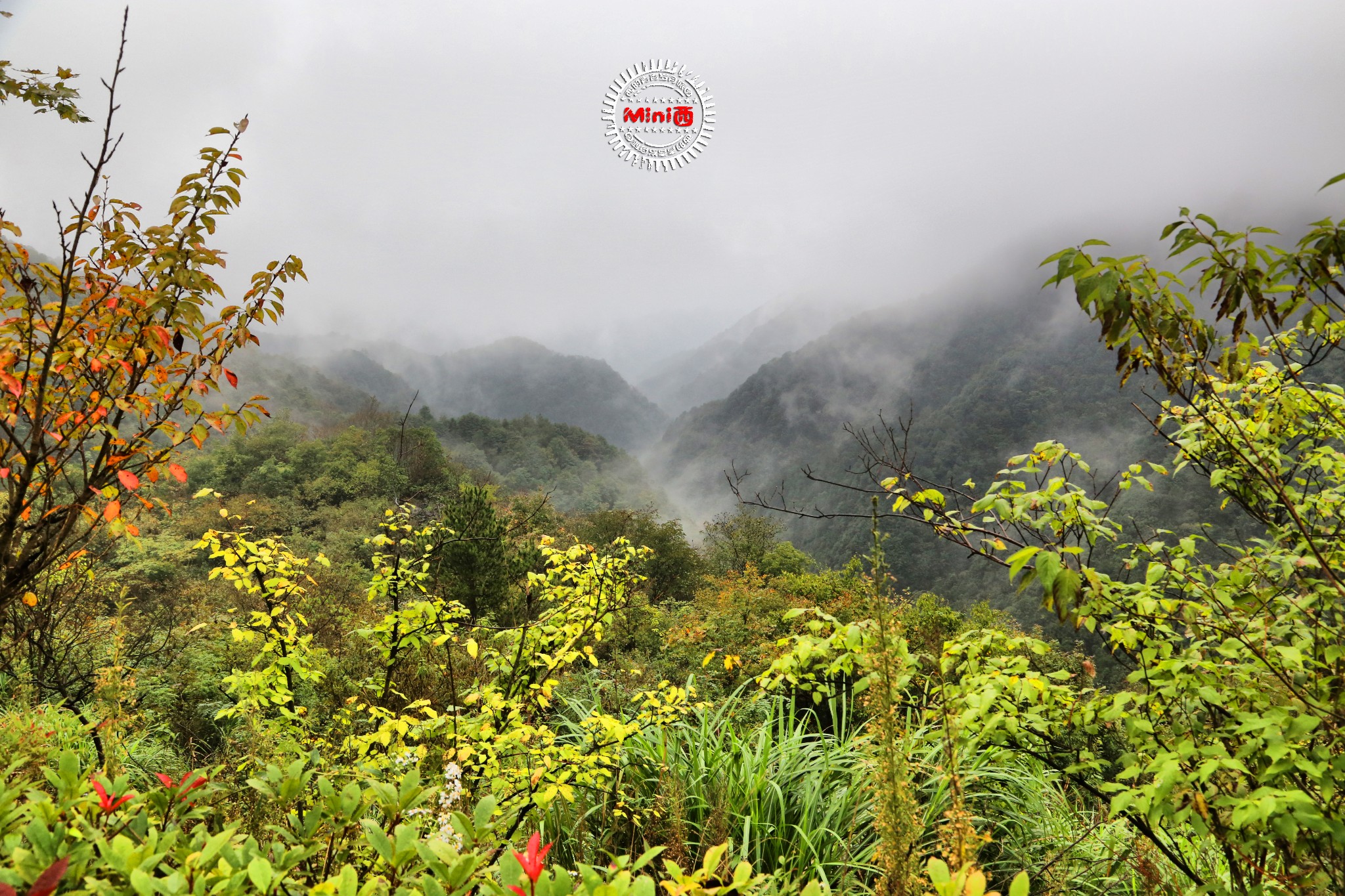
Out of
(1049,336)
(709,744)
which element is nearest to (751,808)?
(709,744)

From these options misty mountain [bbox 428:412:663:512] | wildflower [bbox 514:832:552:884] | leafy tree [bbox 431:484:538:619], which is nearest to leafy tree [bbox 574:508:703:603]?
leafy tree [bbox 431:484:538:619]

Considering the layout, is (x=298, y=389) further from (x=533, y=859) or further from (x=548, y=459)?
(x=533, y=859)

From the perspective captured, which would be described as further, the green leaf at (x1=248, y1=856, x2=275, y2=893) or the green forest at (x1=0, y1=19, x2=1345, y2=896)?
the green forest at (x1=0, y1=19, x2=1345, y2=896)

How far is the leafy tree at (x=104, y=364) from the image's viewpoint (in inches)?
68.6

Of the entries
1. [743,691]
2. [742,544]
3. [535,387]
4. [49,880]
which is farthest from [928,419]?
[49,880]

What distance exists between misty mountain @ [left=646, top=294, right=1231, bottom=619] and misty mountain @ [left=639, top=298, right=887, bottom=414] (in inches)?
679

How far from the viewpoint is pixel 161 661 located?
659 cm

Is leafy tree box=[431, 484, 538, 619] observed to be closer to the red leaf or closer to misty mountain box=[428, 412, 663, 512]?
the red leaf

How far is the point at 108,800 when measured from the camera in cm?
132

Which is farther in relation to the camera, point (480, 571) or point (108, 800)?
point (480, 571)

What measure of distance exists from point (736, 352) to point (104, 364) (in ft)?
387

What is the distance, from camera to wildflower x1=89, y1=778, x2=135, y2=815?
1.27m

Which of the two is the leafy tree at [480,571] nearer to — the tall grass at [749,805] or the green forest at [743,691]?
the green forest at [743,691]

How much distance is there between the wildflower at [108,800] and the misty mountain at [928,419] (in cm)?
2868
